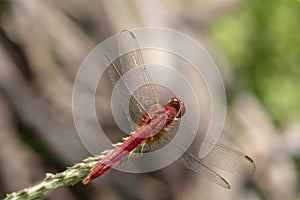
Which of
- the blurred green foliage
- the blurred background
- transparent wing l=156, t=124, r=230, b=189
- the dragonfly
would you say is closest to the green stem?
the dragonfly

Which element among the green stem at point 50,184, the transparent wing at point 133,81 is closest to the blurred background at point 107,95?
the transparent wing at point 133,81

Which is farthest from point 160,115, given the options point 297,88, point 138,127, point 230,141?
point 297,88

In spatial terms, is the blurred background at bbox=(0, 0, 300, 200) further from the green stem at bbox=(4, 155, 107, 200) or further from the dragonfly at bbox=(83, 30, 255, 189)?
the green stem at bbox=(4, 155, 107, 200)

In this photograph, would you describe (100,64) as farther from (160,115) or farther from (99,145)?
(160,115)

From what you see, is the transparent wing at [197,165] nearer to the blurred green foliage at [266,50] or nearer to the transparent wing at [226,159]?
the transparent wing at [226,159]

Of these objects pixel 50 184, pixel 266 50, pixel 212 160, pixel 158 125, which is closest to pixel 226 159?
pixel 212 160

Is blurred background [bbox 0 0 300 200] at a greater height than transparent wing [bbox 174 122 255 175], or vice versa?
blurred background [bbox 0 0 300 200]

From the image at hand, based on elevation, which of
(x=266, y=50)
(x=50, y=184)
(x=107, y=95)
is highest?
(x=266, y=50)

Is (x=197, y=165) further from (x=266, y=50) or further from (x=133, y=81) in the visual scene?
(x=266, y=50)
